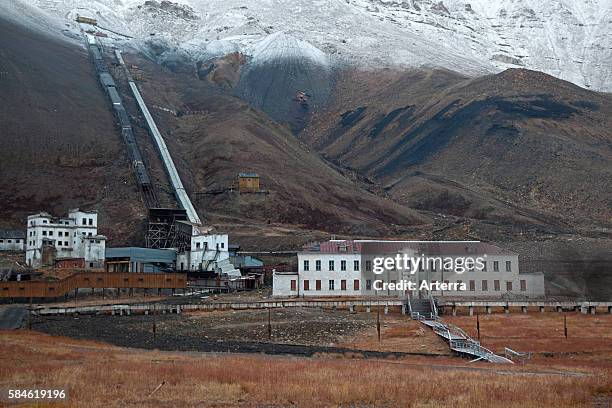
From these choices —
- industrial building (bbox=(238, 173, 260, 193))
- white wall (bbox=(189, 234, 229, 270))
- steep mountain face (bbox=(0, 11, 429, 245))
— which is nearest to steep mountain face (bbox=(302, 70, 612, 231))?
steep mountain face (bbox=(0, 11, 429, 245))

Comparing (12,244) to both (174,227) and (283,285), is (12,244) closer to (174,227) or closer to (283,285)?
(174,227)

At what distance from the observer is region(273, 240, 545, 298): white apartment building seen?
5769 cm

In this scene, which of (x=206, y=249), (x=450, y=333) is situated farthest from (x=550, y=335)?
(x=206, y=249)

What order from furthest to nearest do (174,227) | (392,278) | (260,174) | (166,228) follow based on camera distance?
(260,174) < (166,228) < (174,227) < (392,278)

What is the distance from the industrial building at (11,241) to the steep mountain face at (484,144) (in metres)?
61.6

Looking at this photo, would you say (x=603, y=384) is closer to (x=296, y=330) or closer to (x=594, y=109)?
(x=296, y=330)

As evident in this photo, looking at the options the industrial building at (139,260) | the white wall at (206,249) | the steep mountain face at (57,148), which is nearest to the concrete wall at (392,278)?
the white wall at (206,249)

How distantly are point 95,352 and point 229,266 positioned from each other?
40478 millimetres

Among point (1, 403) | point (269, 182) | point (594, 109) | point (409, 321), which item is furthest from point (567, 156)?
point (1, 403)

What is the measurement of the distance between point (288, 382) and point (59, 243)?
56.7 m

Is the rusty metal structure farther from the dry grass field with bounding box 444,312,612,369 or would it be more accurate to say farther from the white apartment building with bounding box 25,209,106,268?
the dry grass field with bounding box 444,312,612,369

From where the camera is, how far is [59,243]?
75062 mm

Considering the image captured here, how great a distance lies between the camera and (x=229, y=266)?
71.9m

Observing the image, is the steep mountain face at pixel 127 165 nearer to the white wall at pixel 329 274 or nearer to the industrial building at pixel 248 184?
the industrial building at pixel 248 184
